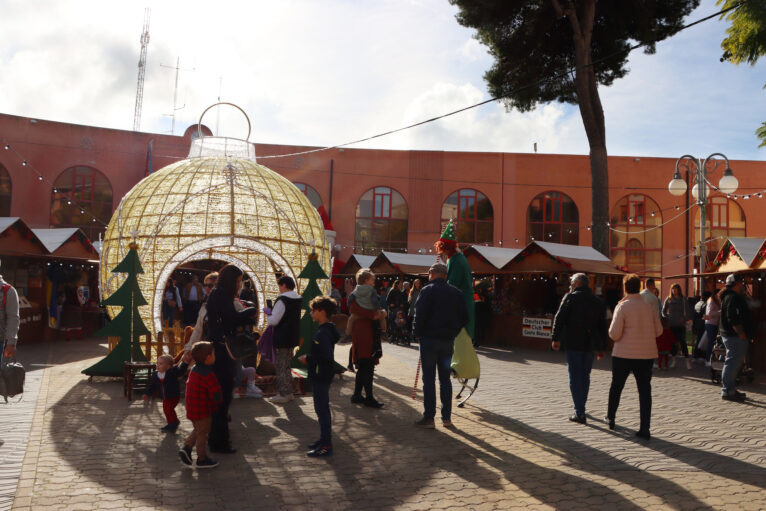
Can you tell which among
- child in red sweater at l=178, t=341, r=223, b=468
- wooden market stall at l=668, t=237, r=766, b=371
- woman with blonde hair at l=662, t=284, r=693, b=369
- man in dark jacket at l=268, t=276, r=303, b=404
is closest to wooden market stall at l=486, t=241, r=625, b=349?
wooden market stall at l=668, t=237, r=766, b=371

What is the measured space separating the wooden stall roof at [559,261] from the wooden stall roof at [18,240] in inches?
463

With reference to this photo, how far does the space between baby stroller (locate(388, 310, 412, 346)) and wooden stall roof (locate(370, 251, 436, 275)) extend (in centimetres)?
333

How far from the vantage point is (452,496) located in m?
4.62

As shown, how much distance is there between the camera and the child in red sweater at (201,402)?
514 cm

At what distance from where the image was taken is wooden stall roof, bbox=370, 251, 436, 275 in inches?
833

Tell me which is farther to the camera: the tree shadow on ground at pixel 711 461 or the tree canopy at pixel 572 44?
the tree canopy at pixel 572 44

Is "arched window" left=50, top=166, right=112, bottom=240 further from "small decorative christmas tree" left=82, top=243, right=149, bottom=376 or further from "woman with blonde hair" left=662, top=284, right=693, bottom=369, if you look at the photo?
"woman with blonde hair" left=662, top=284, right=693, bottom=369

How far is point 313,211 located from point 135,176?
20870mm

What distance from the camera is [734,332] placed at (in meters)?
8.87

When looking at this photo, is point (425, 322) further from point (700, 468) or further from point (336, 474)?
point (700, 468)

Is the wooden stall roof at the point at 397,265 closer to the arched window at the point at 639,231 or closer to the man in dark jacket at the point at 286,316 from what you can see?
the man in dark jacket at the point at 286,316

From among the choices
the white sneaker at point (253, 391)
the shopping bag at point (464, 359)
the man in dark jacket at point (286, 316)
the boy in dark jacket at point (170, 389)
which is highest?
the man in dark jacket at point (286, 316)

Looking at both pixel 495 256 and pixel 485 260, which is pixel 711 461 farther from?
pixel 495 256

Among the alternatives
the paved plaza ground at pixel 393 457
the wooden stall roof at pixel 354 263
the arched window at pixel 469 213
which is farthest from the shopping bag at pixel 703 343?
the arched window at pixel 469 213
